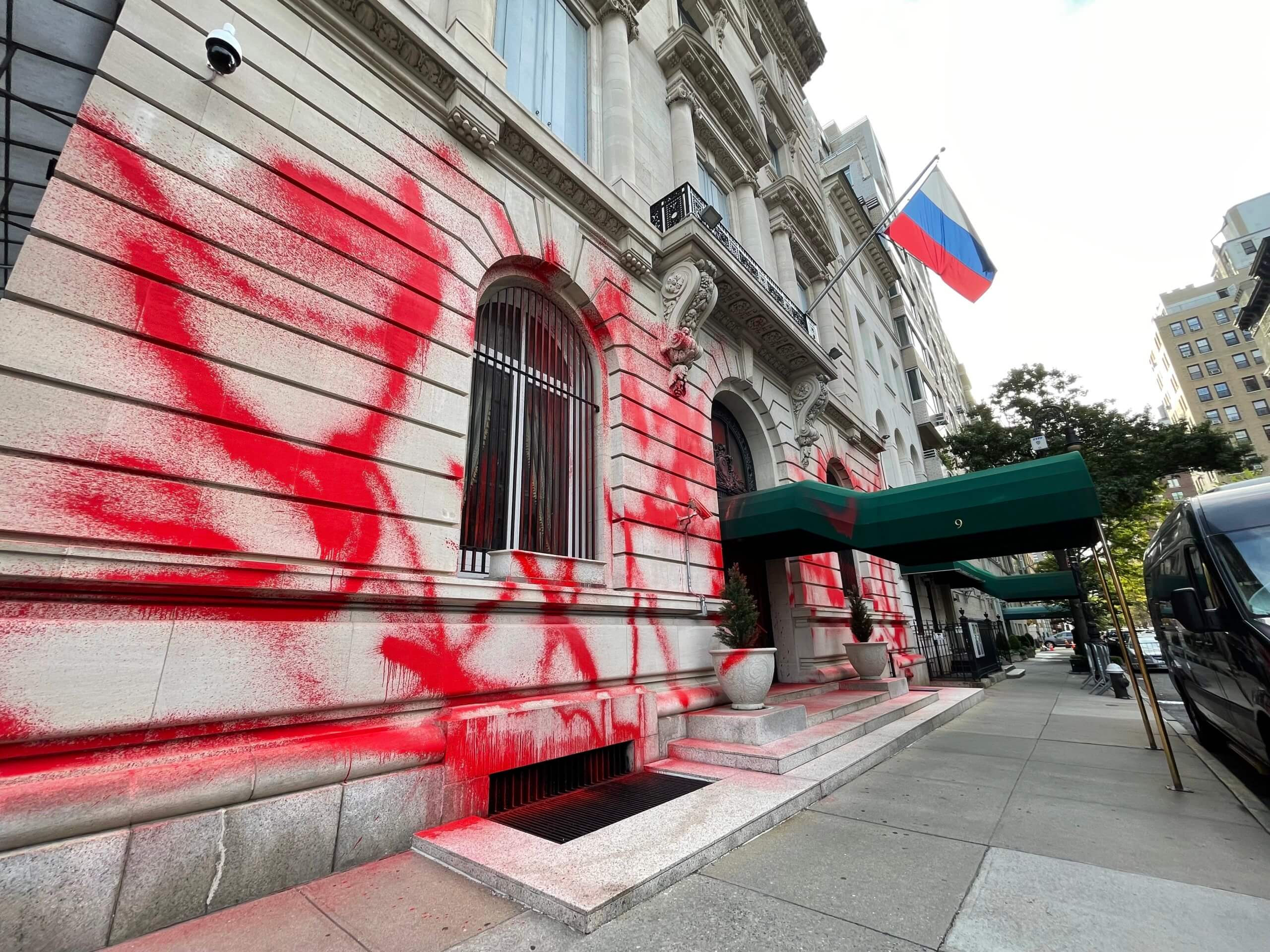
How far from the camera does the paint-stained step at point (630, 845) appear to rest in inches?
124

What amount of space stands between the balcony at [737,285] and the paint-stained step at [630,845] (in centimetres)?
814

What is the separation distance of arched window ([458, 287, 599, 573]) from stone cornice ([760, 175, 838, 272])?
11.7m

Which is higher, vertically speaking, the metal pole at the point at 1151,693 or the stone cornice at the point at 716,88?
the stone cornice at the point at 716,88

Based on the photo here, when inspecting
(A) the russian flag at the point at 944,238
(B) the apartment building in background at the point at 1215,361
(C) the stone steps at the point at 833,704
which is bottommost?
(C) the stone steps at the point at 833,704

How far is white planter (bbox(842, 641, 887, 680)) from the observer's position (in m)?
11.4

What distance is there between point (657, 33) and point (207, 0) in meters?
11.6

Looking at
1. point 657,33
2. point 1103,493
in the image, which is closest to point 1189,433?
point 1103,493

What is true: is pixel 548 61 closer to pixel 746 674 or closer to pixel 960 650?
pixel 746 674

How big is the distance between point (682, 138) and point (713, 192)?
2.20 meters

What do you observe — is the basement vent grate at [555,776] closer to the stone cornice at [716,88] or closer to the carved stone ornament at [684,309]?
the carved stone ornament at [684,309]

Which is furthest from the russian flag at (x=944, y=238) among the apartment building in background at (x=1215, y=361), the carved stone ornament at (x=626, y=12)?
the apartment building in background at (x=1215, y=361)

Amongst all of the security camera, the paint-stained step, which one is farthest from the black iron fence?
the security camera

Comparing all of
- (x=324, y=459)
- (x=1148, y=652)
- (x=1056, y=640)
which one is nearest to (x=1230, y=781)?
→ (x=324, y=459)

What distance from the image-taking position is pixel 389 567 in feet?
15.8
